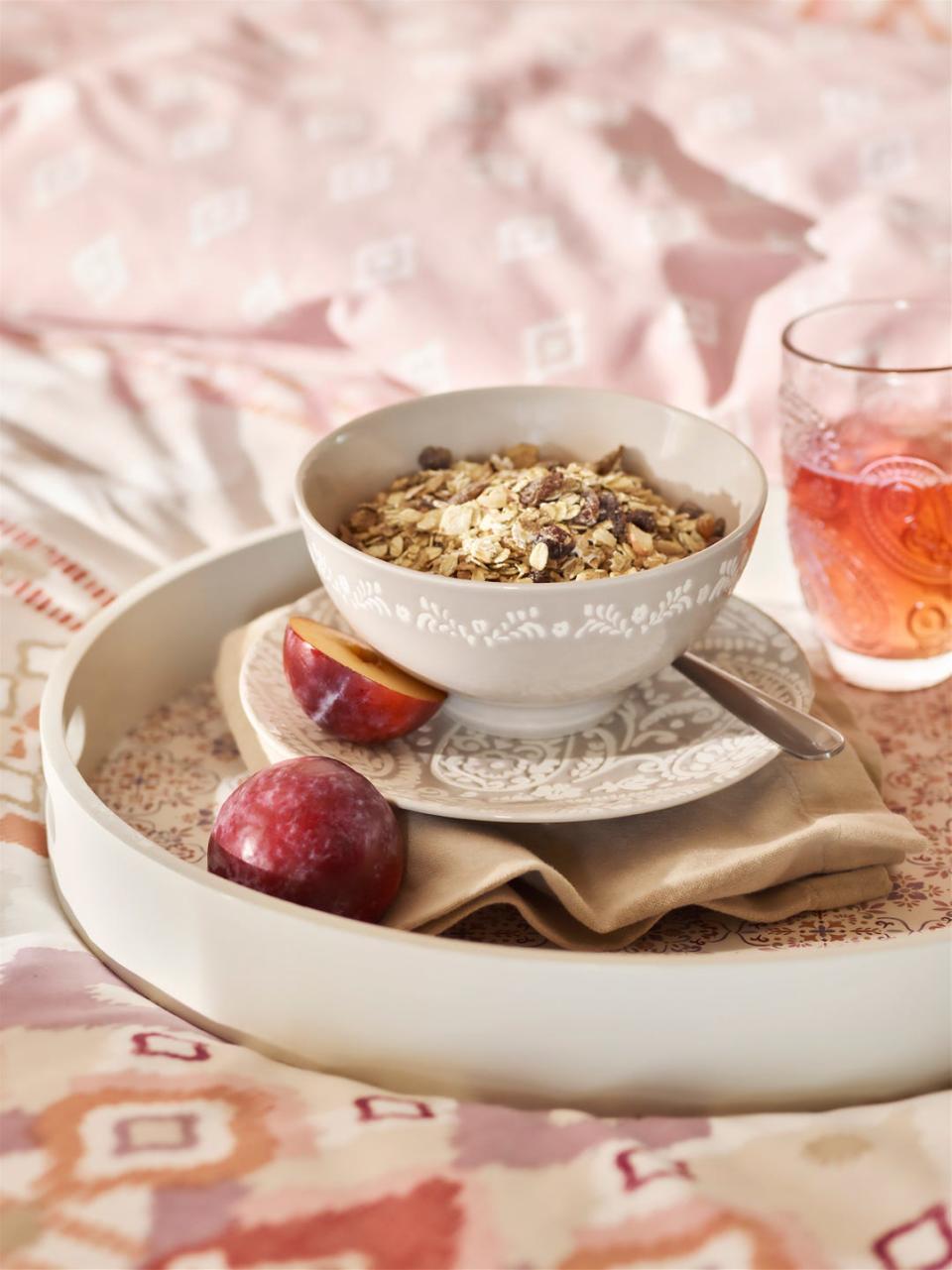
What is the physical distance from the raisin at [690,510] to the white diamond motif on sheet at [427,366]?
0.59 m

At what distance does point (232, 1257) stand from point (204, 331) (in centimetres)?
115

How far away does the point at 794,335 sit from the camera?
1.04 meters

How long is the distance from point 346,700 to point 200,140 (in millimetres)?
994

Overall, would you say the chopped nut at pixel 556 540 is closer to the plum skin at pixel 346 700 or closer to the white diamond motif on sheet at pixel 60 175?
the plum skin at pixel 346 700

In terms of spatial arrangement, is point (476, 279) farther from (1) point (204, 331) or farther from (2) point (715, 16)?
(2) point (715, 16)

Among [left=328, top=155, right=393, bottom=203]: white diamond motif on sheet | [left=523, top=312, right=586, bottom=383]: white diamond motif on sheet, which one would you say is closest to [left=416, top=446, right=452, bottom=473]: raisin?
[left=523, top=312, right=586, bottom=383]: white diamond motif on sheet

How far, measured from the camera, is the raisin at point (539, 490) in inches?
33.5

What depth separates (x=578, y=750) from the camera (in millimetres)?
827

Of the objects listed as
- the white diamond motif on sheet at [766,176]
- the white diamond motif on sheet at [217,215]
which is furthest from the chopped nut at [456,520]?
the white diamond motif on sheet at [766,176]

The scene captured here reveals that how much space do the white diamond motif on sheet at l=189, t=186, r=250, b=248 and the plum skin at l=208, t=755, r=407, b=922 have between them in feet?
3.10

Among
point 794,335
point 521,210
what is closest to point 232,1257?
point 794,335

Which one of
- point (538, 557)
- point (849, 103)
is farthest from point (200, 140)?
point (538, 557)

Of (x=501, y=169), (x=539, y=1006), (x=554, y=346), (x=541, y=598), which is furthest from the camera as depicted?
(x=501, y=169)

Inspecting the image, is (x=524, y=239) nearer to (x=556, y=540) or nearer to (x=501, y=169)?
(x=501, y=169)
